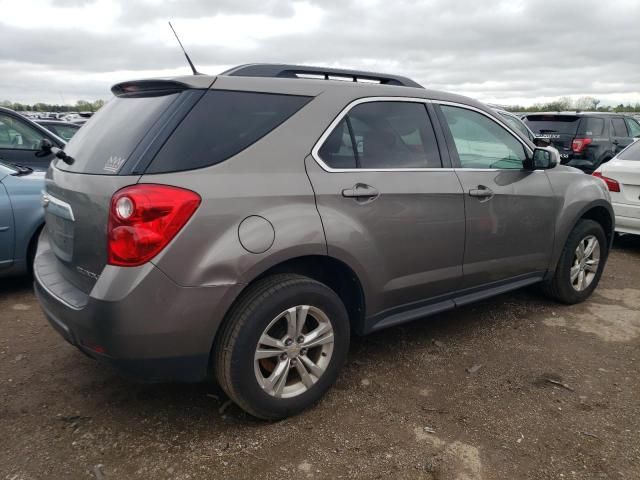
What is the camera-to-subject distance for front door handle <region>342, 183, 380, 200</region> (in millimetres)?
2773

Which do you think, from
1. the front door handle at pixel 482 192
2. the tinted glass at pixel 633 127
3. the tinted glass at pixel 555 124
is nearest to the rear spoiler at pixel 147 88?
the front door handle at pixel 482 192

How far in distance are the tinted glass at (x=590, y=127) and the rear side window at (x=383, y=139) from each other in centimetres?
803

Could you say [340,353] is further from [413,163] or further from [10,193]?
[10,193]

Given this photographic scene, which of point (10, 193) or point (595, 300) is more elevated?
point (10, 193)

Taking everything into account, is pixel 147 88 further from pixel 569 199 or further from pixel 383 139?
pixel 569 199

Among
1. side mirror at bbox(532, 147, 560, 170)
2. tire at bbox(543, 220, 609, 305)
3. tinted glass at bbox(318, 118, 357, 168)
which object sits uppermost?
tinted glass at bbox(318, 118, 357, 168)

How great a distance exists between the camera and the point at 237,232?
7.85 ft

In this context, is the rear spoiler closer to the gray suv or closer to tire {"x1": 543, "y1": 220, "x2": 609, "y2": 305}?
the gray suv

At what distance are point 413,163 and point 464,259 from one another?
72 centimetres

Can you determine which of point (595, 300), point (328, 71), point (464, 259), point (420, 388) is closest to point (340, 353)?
point (420, 388)

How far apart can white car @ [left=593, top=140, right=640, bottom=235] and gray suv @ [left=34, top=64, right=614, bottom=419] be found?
3.44 metres

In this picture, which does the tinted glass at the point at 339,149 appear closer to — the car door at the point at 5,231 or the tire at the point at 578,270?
the tire at the point at 578,270

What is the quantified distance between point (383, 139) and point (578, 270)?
238 centimetres

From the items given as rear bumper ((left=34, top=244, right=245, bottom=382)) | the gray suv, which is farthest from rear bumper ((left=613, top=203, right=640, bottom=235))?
rear bumper ((left=34, top=244, right=245, bottom=382))
